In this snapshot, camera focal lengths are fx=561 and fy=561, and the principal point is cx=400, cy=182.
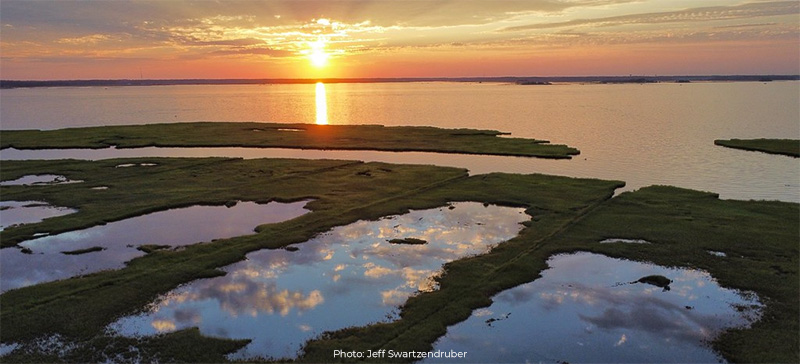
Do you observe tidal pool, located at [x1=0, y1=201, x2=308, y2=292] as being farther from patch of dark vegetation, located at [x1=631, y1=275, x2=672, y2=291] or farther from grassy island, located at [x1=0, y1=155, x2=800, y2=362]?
patch of dark vegetation, located at [x1=631, y1=275, x2=672, y2=291]

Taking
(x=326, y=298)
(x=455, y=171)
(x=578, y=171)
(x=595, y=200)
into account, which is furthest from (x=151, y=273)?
(x=578, y=171)

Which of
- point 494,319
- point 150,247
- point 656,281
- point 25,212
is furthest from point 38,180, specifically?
point 656,281

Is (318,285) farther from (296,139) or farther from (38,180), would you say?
(296,139)

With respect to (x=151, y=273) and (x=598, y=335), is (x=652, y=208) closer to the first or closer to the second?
(x=598, y=335)

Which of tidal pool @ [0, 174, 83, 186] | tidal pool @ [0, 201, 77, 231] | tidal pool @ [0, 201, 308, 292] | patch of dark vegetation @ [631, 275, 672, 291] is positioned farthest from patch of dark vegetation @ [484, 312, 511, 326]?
tidal pool @ [0, 174, 83, 186]

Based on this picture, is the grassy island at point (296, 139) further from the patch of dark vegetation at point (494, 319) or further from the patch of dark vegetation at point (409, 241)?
the patch of dark vegetation at point (494, 319)

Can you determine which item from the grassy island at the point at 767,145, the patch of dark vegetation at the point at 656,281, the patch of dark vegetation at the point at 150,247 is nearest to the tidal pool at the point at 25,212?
the patch of dark vegetation at the point at 150,247
